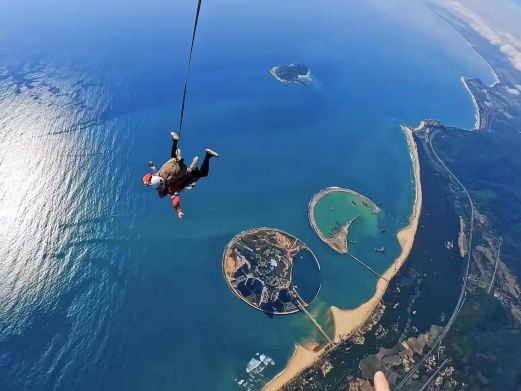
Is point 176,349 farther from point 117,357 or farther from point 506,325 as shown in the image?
point 506,325

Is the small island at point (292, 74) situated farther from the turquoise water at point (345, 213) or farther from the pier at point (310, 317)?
the pier at point (310, 317)

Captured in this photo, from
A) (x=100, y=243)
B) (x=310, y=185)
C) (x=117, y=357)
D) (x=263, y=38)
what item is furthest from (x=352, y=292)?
(x=263, y=38)

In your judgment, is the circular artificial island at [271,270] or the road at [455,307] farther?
the circular artificial island at [271,270]

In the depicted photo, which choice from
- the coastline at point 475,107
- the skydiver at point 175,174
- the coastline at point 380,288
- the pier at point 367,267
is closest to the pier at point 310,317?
the coastline at point 380,288

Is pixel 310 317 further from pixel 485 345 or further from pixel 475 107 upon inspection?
pixel 475 107

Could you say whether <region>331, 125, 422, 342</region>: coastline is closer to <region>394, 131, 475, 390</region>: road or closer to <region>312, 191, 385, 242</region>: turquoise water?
<region>312, 191, 385, 242</region>: turquoise water
